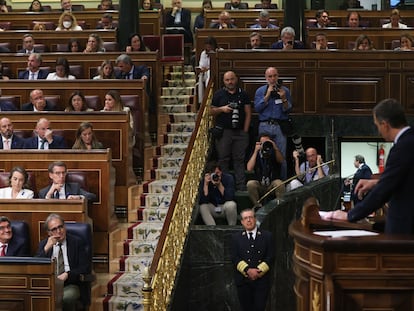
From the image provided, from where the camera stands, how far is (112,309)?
699cm

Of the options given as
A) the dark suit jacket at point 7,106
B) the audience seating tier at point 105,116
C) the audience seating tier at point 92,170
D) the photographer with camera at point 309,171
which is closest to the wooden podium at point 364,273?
the audience seating tier at point 92,170

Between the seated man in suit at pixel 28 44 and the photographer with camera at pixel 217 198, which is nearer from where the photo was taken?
the photographer with camera at pixel 217 198

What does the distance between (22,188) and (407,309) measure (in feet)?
14.8

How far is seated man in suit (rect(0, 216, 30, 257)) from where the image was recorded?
643cm

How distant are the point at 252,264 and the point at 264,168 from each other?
1.84 m

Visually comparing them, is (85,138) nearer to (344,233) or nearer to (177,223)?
(177,223)

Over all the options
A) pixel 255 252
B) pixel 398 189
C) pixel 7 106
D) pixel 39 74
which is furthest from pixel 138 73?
pixel 398 189

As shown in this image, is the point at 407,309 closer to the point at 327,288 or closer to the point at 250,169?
the point at 327,288

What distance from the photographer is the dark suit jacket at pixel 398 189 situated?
3412 millimetres

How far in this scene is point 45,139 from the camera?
805cm

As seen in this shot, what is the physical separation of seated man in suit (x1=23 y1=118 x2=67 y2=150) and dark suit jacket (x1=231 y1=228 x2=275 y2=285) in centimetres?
188

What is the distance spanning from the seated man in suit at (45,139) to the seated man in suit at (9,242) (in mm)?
1568

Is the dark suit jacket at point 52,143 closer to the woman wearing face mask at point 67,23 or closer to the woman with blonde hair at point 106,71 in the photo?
the woman with blonde hair at point 106,71

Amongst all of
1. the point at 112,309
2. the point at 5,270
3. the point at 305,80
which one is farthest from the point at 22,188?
the point at 305,80
